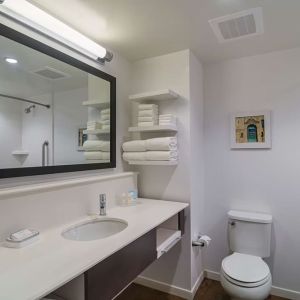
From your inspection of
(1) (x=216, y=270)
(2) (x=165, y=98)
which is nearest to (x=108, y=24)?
(2) (x=165, y=98)

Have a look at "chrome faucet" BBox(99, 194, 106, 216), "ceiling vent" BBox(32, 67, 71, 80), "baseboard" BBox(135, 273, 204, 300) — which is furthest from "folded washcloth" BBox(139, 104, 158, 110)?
"baseboard" BBox(135, 273, 204, 300)

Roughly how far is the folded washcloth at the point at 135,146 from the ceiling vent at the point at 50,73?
0.79m

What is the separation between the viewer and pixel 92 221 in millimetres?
1606

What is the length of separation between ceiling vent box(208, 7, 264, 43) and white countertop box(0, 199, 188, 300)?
1.45 meters

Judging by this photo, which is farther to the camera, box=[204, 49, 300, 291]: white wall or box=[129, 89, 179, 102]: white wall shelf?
box=[204, 49, 300, 291]: white wall

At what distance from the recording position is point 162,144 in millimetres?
1962

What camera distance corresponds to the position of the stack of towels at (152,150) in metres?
1.96

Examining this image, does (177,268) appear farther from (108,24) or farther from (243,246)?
(108,24)

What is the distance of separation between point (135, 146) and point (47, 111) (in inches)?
32.0

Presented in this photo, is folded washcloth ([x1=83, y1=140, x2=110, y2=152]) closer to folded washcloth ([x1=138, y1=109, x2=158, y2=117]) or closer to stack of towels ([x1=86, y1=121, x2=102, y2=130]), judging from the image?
stack of towels ([x1=86, y1=121, x2=102, y2=130])

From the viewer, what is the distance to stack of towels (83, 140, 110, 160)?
1796mm

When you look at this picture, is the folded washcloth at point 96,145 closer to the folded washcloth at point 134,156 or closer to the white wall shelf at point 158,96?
the folded washcloth at point 134,156

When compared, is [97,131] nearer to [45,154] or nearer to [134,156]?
[134,156]

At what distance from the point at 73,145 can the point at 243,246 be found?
170 centimetres
